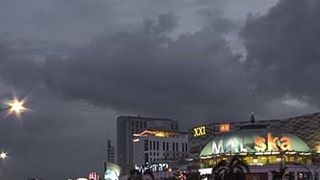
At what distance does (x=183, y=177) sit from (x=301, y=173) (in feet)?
99.0

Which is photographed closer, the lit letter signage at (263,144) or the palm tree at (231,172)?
the palm tree at (231,172)

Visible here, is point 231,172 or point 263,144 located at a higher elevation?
point 263,144

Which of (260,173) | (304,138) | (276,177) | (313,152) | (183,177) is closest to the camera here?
(276,177)

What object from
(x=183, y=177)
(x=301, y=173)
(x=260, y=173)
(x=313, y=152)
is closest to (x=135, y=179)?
(x=183, y=177)

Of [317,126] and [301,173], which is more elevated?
[317,126]

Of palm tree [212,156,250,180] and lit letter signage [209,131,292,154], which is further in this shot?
lit letter signage [209,131,292,154]

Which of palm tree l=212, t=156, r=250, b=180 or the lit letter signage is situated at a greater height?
the lit letter signage

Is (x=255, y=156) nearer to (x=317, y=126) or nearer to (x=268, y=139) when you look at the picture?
(x=268, y=139)

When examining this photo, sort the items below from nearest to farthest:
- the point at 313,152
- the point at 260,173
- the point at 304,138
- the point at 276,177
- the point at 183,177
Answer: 1. the point at 276,177
2. the point at 260,173
3. the point at 183,177
4. the point at 313,152
5. the point at 304,138

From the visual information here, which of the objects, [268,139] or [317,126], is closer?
[268,139]

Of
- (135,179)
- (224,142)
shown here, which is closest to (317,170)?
(224,142)

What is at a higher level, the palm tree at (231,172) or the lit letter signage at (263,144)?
the lit letter signage at (263,144)

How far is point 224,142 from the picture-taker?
18062 centimetres

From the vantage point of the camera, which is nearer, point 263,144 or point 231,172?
point 231,172
